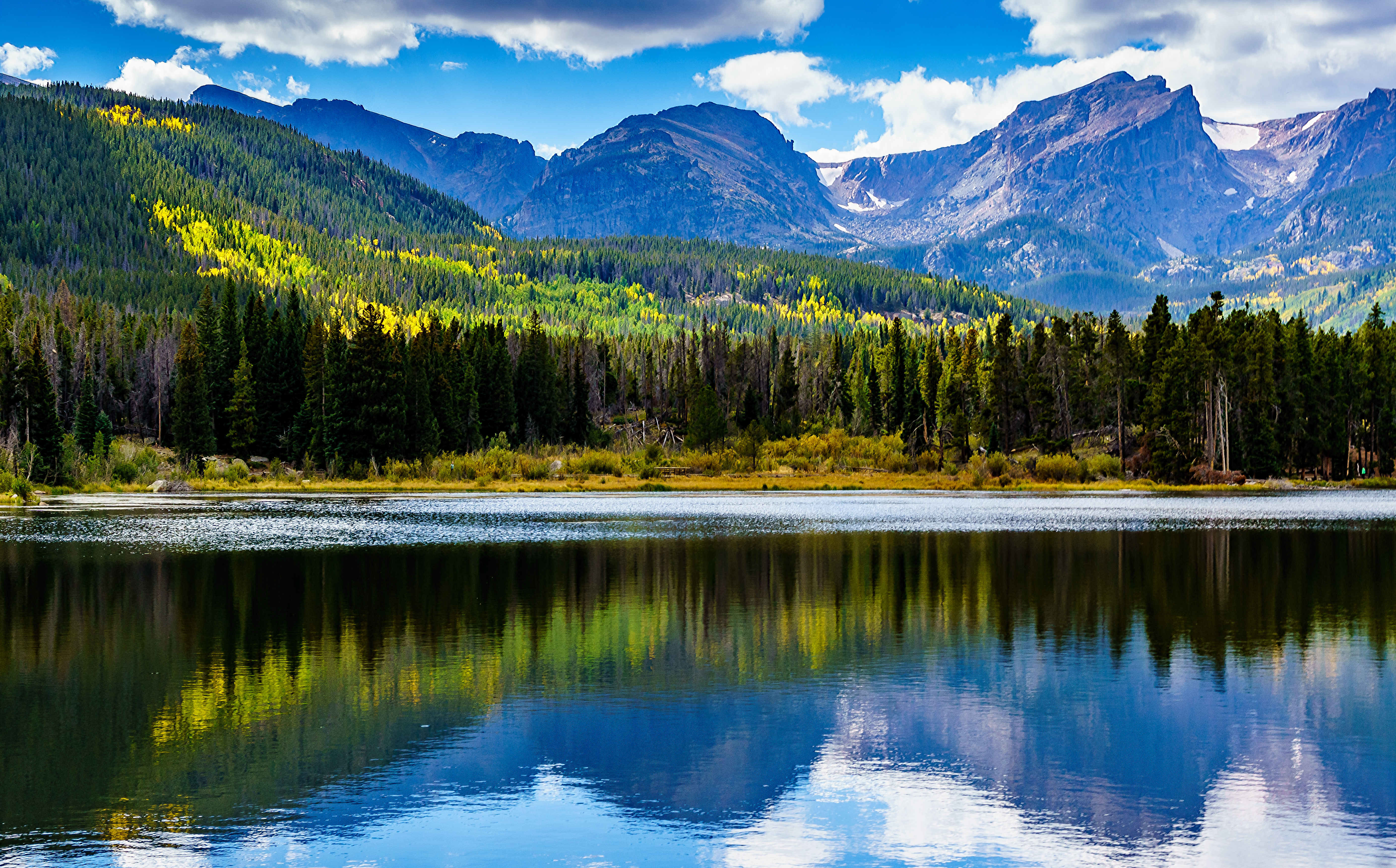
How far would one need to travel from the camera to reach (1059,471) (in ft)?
325

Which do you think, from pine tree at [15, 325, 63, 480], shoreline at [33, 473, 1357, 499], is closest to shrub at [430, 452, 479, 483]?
shoreline at [33, 473, 1357, 499]

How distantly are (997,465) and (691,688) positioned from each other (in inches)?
3379

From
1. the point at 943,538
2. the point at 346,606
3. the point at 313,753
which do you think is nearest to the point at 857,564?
the point at 943,538

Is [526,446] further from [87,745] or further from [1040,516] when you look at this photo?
[87,745]

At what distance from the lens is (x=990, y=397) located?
11712 cm

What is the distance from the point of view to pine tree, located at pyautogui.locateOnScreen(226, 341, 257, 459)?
342ft

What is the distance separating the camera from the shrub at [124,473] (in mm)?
92562

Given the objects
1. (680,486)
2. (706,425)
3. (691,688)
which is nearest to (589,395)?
(706,425)

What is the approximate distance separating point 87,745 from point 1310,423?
10368cm

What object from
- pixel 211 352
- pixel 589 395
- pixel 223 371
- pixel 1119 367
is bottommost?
pixel 1119 367

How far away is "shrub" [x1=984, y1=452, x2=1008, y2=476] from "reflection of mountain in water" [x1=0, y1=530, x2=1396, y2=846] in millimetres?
66561

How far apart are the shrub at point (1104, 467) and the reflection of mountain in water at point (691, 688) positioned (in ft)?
222

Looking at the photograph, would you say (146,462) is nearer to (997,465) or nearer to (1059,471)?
(997,465)

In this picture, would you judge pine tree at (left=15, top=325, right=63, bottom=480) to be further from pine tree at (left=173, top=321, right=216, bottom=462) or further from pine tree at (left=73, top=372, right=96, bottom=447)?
pine tree at (left=173, top=321, right=216, bottom=462)
